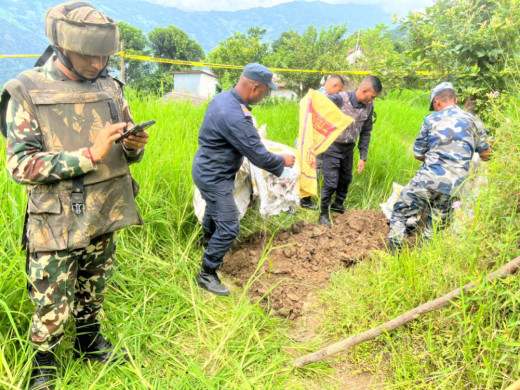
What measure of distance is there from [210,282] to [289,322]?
2.19 feet

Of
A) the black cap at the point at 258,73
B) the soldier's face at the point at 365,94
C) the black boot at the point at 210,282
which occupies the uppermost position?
the black cap at the point at 258,73

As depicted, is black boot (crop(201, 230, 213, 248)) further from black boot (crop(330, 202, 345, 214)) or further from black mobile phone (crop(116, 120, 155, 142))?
black boot (crop(330, 202, 345, 214))

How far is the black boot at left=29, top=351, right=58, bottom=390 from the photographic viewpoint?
5.43 feet

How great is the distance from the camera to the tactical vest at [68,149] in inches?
55.9

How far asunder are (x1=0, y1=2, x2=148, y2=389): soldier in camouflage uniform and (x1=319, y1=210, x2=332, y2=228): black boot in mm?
2611

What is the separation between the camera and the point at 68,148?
1.49 meters

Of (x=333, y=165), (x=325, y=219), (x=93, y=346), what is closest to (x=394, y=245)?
(x=325, y=219)

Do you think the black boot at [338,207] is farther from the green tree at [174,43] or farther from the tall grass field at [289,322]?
the green tree at [174,43]

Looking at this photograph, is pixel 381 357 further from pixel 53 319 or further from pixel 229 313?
pixel 53 319

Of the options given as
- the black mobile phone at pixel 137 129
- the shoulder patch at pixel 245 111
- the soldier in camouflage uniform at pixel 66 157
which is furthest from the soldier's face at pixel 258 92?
the black mobile phone at pixel 137 129

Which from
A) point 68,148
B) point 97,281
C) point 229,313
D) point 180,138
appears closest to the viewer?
point 68,148

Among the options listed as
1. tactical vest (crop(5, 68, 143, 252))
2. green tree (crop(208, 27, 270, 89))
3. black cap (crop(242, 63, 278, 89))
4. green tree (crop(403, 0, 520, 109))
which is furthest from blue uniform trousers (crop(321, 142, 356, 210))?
green tree (crop(208, 27, 270, 89))

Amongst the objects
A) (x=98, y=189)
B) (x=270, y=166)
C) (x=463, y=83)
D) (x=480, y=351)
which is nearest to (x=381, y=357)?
(x=480, y=351)

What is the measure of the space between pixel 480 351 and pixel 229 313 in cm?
149
